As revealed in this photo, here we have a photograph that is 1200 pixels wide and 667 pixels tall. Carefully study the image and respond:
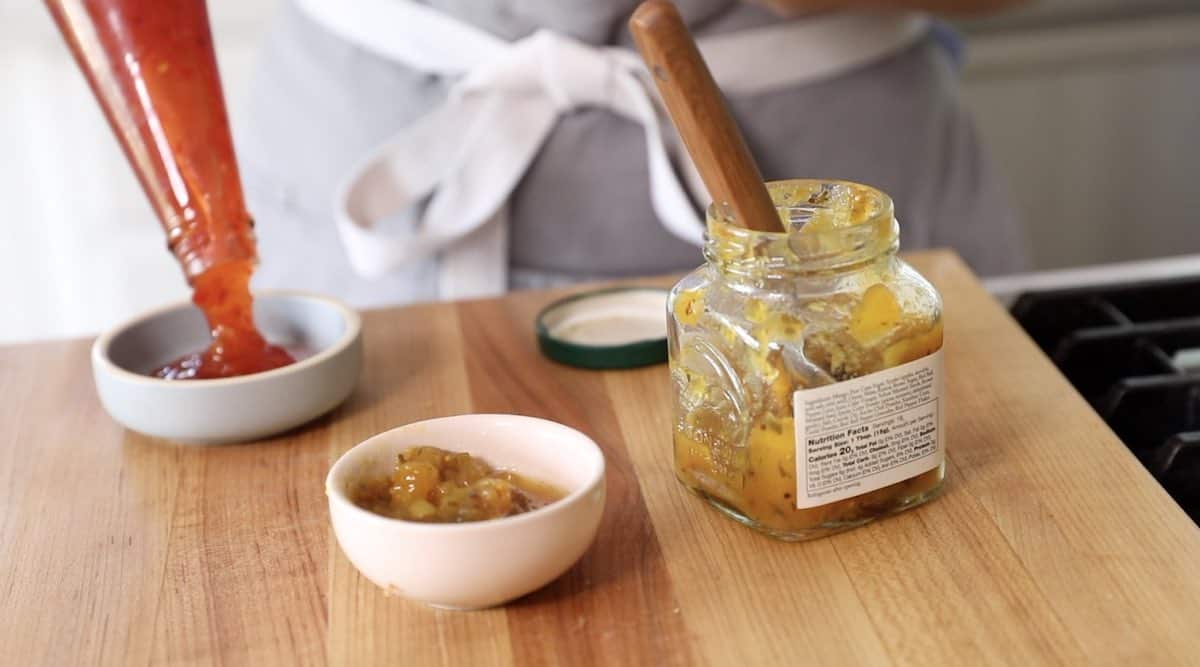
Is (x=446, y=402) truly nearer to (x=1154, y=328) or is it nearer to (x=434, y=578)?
(x=434, y=578)

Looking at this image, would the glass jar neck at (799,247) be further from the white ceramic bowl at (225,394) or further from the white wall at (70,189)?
the white wall at (70,189)

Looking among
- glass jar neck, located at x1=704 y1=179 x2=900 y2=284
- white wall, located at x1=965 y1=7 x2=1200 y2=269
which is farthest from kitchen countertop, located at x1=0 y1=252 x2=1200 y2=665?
white wall, located at x1=965 y1=7 x2=1200 y2=269

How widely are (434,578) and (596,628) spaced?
69 millimetres

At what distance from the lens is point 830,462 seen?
561mm

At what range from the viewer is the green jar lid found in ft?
2.55

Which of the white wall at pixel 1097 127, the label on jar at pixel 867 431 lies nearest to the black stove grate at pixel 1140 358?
the label on jar at pixel 867 431

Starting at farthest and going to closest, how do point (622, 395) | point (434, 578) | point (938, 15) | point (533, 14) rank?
point (938, 15), point (533, 14), point (622, 395), point (434, 578)

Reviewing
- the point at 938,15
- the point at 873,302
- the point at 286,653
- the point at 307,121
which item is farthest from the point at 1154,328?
the point at 307,121

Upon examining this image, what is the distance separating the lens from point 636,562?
1.88ft

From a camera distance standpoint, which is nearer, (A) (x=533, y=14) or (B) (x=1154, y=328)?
(B) (x=1154, y=328)

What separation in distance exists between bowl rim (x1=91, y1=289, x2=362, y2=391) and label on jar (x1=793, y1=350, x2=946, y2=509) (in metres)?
0.29

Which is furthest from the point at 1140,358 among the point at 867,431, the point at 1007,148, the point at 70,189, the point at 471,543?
the point at 70,189

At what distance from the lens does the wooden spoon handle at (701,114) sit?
54 cm

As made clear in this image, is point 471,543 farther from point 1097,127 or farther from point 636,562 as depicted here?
point 1097,127
